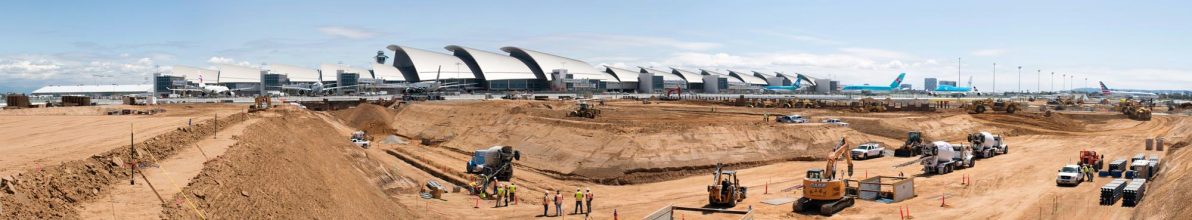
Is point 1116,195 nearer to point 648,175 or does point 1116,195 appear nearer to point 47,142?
point 648,175

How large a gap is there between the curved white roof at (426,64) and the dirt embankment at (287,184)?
97.5 metres

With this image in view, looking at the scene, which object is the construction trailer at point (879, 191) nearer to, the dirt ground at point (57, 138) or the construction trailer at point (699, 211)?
the construction trailer at point (699, 211)

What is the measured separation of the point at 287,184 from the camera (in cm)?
2178

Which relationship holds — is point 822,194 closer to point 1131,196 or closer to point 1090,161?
point 1131,196

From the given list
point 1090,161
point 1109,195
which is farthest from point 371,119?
point 1109,195

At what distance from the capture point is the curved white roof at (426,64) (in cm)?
13188

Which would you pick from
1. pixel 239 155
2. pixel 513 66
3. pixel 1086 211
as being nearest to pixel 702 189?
pixel 1086 211

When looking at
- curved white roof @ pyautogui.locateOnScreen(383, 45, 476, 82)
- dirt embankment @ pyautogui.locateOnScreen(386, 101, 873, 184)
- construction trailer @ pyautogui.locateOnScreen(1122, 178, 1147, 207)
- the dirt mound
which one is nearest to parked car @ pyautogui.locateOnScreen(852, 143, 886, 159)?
dirt embankment @ pyautogui.locateOnScreen(386, 101, 873, 184)

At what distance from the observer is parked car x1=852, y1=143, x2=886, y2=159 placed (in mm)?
43094

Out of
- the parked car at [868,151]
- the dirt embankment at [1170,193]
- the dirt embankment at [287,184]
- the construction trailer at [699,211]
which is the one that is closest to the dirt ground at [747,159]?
the dirt embankment at [1170,193]

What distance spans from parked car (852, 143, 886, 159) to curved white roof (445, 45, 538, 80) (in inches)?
3840

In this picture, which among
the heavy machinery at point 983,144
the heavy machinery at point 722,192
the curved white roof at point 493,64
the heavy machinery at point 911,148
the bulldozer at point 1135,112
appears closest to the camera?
the heavy machinery at point 722,192

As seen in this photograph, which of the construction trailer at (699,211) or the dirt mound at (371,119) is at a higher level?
the dirt mound at (371,119)

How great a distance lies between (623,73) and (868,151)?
12351 cm
